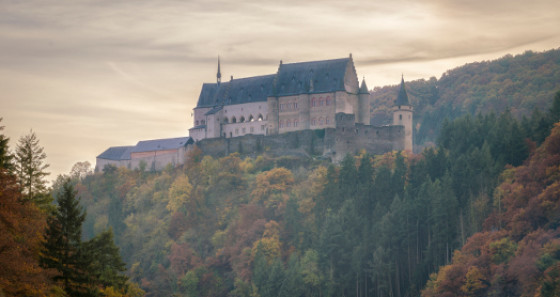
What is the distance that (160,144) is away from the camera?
12025 centimetres

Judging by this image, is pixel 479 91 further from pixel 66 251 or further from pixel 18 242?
pixel 18 242

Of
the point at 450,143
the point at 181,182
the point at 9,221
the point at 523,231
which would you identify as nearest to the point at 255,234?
the point at 181,182

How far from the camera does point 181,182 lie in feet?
364

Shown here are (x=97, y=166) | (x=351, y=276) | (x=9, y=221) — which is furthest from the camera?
(x=97, y=166)

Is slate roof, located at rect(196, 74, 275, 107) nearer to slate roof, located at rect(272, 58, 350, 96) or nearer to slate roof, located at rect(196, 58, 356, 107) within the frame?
slate roof, located at rect(196, 58, 356, 107)

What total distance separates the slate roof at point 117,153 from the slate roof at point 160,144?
208 centimetres

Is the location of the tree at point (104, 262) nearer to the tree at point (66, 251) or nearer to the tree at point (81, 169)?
the tree at point (66, 251)

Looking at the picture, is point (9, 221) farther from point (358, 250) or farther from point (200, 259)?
point (200, 259)

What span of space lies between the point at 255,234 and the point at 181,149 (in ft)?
68.1

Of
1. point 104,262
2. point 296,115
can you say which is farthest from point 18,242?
point 296,115

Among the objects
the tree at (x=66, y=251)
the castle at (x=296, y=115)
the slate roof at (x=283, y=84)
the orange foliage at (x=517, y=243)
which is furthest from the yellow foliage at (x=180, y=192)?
the tree at (x=66, y=251)

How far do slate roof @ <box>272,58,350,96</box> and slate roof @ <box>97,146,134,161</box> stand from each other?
25.4 meters

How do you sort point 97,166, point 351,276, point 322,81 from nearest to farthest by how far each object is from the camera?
point 351,276
point 322,81
point 97,166

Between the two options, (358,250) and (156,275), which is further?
(156,275)
